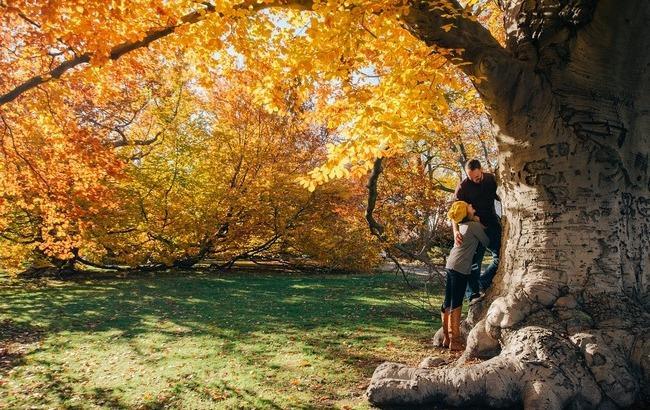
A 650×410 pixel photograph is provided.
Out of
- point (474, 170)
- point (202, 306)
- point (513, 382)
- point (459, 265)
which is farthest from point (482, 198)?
point (202, 306)

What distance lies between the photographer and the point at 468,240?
5125mm

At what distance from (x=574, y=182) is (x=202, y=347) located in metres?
4.73

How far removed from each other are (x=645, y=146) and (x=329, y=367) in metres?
3.82

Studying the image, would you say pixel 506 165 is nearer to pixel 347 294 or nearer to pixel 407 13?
pixel 407 13

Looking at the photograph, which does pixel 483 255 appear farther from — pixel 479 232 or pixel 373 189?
Result: pixel 373 189

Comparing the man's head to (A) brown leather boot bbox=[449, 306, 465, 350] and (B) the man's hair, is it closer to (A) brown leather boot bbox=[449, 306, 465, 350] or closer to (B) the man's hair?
(B) the man's hair

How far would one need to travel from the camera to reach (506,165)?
4527mm

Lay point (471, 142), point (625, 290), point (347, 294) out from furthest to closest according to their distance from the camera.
Result: 1. point (471, 142)
2. point (347, 294)
3. point (625, 290)

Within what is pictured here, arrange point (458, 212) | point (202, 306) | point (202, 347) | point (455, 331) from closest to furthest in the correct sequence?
point (455, 331)
point (458, 212)
point (202, 347)
point (202, 306)

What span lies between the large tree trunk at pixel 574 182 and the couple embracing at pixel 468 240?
760mm

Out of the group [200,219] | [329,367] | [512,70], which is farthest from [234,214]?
[512,70]

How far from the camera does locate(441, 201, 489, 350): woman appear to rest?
5027 mm

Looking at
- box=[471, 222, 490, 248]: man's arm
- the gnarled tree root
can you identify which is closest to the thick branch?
box=[471, 222, 490, 248]: man's arm

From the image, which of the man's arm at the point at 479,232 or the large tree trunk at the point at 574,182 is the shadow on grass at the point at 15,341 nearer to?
the large tree trunk at the point at 574,182
